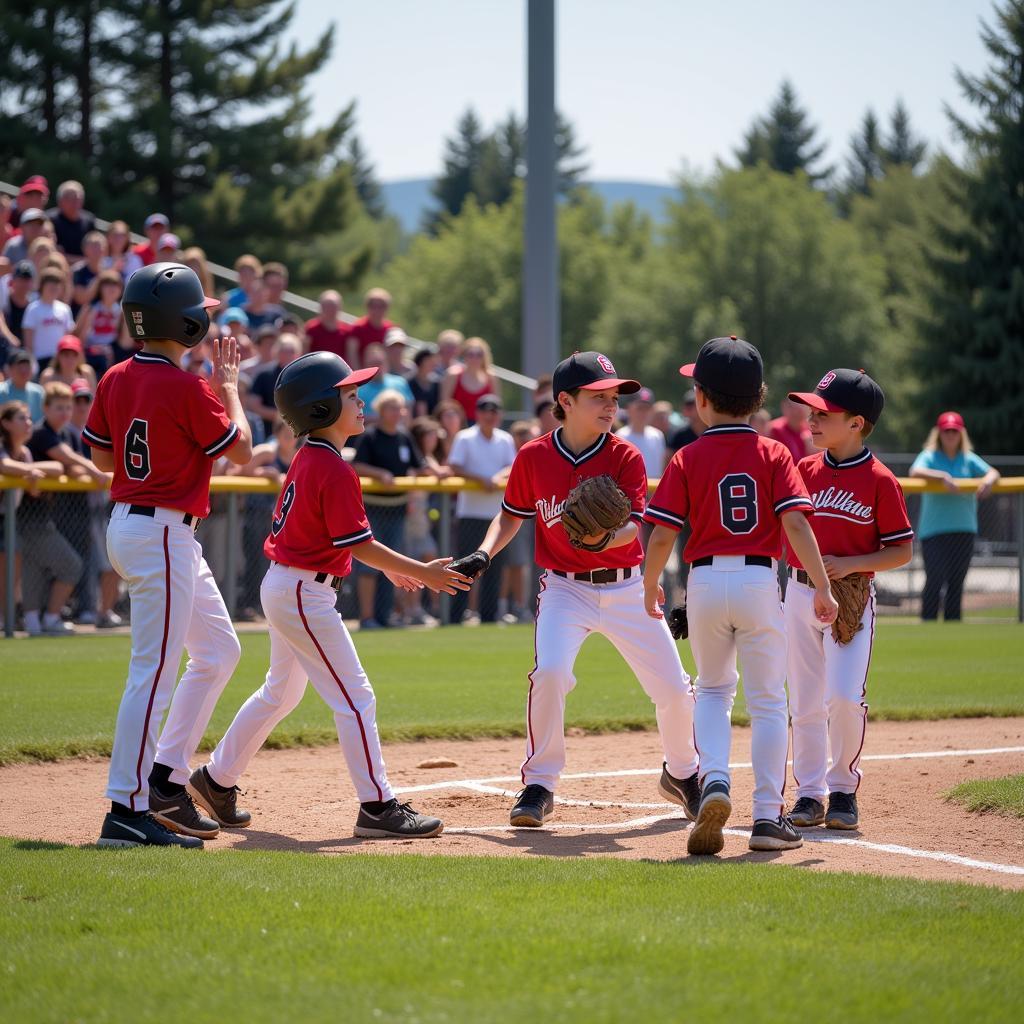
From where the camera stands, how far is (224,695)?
1032cm

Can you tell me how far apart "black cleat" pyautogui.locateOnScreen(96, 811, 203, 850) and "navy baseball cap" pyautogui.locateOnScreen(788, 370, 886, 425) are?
3.37m

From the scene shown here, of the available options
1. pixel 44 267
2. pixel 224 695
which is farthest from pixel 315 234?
pixel 224 695

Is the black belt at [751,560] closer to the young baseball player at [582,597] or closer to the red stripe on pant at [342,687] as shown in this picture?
the young baseball player at [582,597]

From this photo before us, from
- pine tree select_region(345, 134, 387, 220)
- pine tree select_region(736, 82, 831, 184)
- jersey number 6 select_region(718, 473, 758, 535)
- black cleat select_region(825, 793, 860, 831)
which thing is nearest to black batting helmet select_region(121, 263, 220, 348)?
jersey number 6 select_region(718, 473, 758, 535)

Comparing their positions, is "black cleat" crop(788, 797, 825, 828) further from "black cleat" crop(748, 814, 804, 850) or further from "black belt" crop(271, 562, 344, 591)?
"black belt" crop(271, 562, 344, 591)

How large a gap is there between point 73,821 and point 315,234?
33875 mm

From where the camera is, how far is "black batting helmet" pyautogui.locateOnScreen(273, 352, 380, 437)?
20.8 feet

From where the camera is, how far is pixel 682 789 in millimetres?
6840

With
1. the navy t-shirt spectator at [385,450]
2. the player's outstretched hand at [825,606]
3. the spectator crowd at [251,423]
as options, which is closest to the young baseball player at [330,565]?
the player's outstretched hand at [825,606]

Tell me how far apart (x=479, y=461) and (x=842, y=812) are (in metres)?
9.52

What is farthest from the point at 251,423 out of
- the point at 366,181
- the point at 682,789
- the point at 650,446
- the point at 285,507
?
the point at 366,181

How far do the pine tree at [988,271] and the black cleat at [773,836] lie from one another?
3337 cm

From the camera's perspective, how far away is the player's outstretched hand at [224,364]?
Answer: 6453 mm

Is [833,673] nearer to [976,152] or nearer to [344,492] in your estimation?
[344,492]
